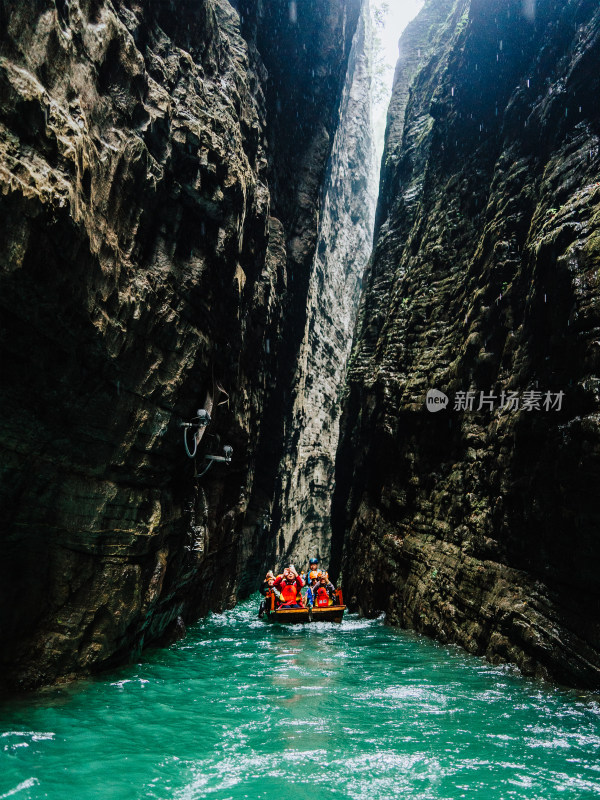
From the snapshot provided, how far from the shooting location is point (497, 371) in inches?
376

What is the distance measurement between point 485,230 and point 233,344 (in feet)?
19.7

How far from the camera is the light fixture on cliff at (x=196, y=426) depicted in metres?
7.70

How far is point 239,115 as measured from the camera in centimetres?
984

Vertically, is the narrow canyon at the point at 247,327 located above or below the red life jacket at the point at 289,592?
above

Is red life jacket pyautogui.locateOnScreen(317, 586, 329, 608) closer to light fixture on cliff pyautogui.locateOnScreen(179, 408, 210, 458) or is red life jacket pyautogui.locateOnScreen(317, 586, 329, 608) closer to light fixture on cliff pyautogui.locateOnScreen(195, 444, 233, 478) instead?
light fixture on cliff pyautogui.locateOnScreen(195, 444, 233, 478)

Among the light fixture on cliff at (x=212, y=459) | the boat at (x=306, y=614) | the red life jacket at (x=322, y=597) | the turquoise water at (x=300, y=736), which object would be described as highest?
the light fixture on cliff at (x=212, y=459)

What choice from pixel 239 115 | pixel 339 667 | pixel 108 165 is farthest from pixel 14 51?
pixel 339 667

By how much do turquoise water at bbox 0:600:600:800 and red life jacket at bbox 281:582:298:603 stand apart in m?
5.47

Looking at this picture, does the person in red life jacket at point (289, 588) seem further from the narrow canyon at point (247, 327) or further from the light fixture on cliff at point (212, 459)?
the light fixture on cliff at point (212, 459)

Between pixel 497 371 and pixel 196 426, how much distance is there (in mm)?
5474

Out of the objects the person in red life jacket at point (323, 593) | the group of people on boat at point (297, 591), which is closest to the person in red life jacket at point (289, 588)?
the group of people on boat at point (297, 591)

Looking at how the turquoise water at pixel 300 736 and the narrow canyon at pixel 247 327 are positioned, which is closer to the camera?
the turquoise water at pixel 300 736

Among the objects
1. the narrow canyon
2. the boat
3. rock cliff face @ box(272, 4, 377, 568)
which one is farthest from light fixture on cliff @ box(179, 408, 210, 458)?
rock cliff face @ box(272, 4, 377, 568)

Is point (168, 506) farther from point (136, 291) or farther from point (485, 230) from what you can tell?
point (485, 230)
